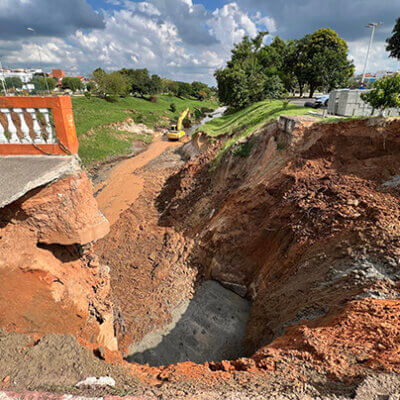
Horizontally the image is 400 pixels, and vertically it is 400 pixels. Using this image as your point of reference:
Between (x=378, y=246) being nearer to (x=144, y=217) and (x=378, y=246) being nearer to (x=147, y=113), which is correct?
(x=144, y=217)

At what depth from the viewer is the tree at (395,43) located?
24.4 m

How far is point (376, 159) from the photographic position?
331 inches

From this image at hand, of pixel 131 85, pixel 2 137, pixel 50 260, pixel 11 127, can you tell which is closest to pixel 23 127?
pixel 11 127

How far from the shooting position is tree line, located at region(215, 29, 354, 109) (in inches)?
1124

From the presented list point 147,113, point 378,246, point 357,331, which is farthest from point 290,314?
point 147,113

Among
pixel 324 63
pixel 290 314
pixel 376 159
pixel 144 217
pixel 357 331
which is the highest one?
pixel 324 63

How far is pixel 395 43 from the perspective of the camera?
24.9 metres

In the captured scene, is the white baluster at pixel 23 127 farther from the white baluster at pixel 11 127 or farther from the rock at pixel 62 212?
the rock at pixel 62 212

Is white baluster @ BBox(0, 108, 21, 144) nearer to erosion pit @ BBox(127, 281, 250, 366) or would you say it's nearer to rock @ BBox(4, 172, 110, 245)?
rock @ BBox(4, 172, 110, 245)

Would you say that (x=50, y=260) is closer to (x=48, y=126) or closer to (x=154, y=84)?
(x=48, y=126)

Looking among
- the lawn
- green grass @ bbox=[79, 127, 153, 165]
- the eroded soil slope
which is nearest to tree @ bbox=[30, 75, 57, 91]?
the lawn

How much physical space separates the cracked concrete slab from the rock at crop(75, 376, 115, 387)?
329 cm

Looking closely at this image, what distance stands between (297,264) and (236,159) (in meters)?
7.43

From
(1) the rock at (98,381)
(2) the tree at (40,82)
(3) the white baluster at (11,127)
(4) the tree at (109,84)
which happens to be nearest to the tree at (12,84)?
(2) the tree at (40,82)
